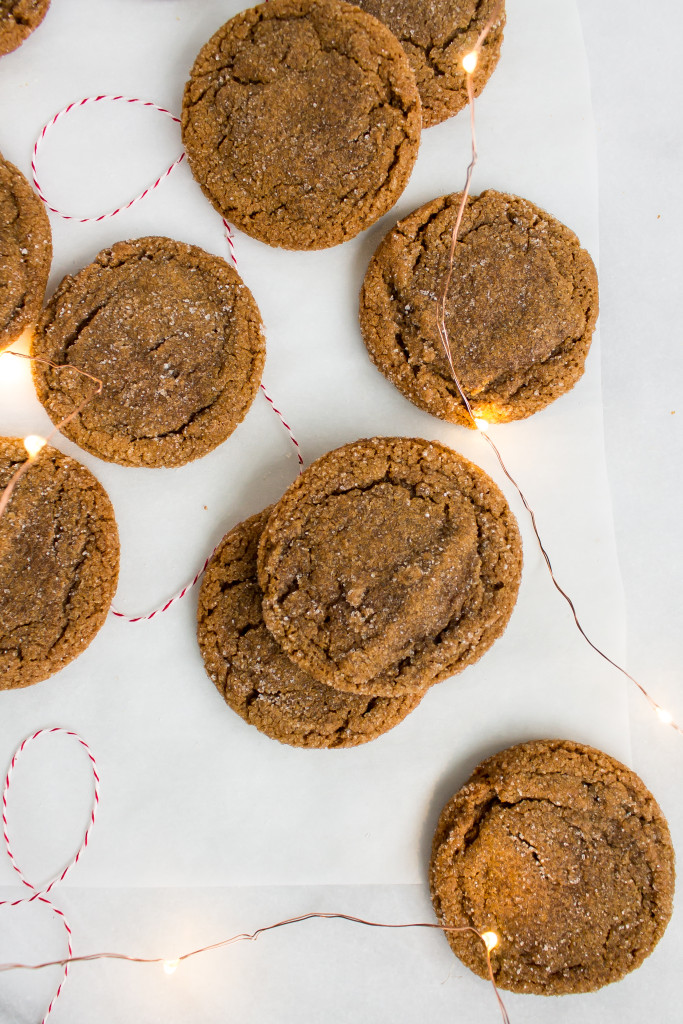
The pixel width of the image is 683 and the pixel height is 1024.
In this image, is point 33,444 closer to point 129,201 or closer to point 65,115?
point 129,201

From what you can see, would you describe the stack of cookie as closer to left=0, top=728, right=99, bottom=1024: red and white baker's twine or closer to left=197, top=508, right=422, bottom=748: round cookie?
left=197, top=508, right=422, bottom=748: round cookie

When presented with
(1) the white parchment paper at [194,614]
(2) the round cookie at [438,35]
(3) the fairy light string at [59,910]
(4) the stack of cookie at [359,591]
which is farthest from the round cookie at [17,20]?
(3) the fairy light string at [59,910]

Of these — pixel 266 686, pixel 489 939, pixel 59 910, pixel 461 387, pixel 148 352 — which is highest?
pixel 148 352

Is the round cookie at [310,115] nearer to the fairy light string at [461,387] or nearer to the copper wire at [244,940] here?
the fairy light string at [461,387]

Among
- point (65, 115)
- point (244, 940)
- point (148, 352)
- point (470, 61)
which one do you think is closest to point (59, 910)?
point (244, 940)

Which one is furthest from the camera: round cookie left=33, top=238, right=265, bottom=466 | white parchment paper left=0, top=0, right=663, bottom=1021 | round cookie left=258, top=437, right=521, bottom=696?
white parchment paper left=0, top=0, right=663, bottom=1021

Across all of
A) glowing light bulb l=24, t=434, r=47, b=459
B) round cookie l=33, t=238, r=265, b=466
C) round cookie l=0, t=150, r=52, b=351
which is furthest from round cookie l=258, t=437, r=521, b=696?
round cookie l=0, t=150, r=52, b=351

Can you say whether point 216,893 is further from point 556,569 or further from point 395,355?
point 395,355
